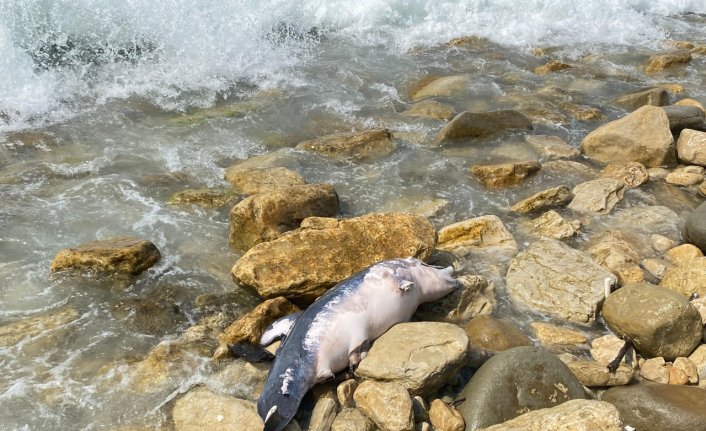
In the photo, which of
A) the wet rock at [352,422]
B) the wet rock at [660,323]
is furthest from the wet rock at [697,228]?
the wet rock at [352,422]

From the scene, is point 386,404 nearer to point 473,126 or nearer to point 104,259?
point 104,259

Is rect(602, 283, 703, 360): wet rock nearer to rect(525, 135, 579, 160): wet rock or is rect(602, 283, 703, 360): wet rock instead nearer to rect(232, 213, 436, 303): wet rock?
rect(232, 213, 436, 303): wet rock

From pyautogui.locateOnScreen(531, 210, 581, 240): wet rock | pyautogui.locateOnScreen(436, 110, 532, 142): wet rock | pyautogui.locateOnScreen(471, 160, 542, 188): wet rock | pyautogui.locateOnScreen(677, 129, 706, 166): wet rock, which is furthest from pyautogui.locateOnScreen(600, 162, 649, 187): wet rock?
pyautogui.locateOnScreen(436, 110, 532, 142): wet rock

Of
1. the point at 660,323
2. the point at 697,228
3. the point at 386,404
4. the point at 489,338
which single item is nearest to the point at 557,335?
the point at 489,338

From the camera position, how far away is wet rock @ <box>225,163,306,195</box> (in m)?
6.53

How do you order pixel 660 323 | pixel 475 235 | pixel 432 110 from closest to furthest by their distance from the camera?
pixel 660 323 → pixel 475 235 → pixel 432 110

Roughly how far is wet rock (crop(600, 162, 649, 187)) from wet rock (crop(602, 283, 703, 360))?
2.75 metres

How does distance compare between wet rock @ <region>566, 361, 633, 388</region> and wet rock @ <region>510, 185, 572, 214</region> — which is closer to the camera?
wet rock @ <region>566, 361, 633, 388</region>

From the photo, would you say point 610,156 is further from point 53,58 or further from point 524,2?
point 524,2

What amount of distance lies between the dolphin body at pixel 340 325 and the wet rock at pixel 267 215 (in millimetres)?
1333

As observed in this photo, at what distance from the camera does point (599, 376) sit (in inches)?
156

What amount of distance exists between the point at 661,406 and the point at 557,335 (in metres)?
0.99

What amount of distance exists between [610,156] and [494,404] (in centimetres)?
492

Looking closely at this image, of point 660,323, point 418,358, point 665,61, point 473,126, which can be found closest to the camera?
point 418,358
